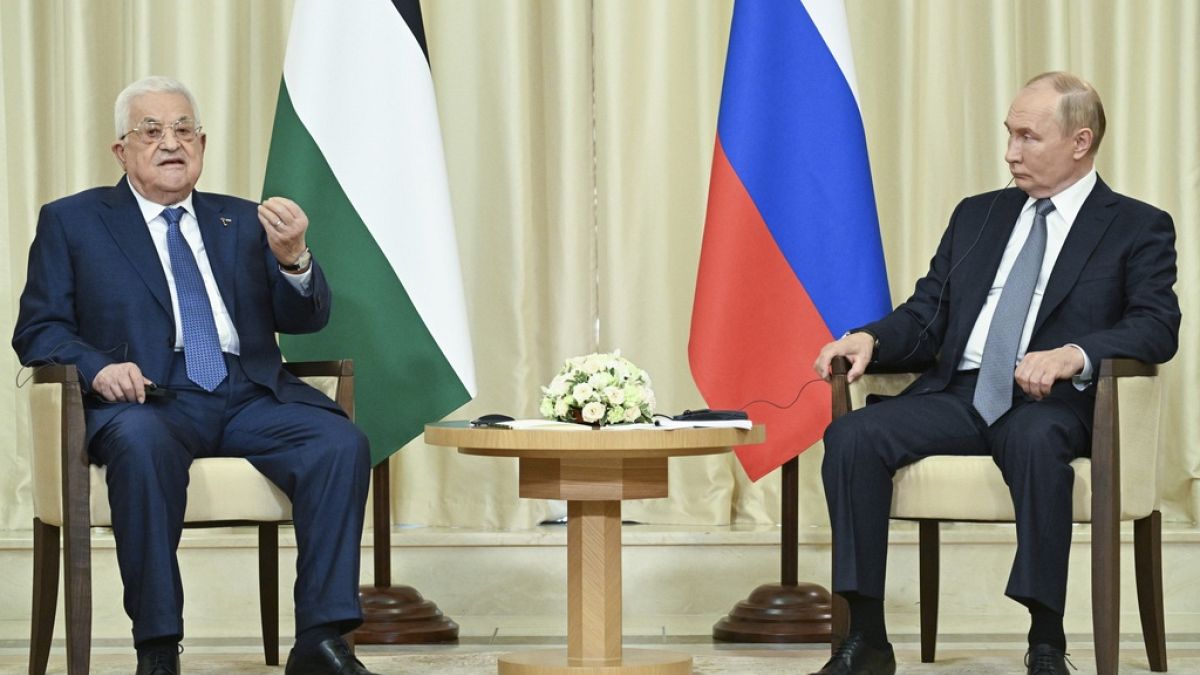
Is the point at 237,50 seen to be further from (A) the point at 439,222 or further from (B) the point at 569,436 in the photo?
(B) the point at 569,436

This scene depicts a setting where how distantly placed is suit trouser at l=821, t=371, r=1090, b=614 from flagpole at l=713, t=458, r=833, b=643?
630 millimetres

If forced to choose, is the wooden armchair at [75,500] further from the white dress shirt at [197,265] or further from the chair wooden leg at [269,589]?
the white dress shirt at [197,265]

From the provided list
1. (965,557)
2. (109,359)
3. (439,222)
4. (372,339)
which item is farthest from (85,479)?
(965,557)

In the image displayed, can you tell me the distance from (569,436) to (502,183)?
1799mm

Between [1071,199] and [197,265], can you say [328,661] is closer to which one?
[197,265]

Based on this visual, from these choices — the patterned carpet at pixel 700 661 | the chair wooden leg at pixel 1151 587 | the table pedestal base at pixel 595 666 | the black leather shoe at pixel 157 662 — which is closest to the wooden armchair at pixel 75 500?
the black leather shoe at pixel 157 662

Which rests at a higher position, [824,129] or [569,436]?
[824,129]

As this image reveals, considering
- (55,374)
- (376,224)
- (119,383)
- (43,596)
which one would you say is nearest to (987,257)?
(376,224)

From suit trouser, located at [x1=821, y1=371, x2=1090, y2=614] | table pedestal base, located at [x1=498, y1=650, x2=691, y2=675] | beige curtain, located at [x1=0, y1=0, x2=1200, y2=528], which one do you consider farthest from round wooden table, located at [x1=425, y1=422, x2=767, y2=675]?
beige curtain, located at [x1=0, y1=0, x2=1200, y2=528]

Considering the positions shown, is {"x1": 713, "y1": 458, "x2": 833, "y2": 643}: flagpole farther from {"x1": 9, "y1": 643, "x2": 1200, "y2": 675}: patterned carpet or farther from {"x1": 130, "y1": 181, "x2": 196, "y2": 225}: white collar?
{"x1": 130, "y1": 181, "x2": 196, "y2": 225}: white collar

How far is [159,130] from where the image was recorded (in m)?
3.47

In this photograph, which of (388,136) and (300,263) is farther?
(388,136)

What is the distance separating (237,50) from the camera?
4645 millimetres

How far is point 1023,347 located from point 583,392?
1060 millimetres
